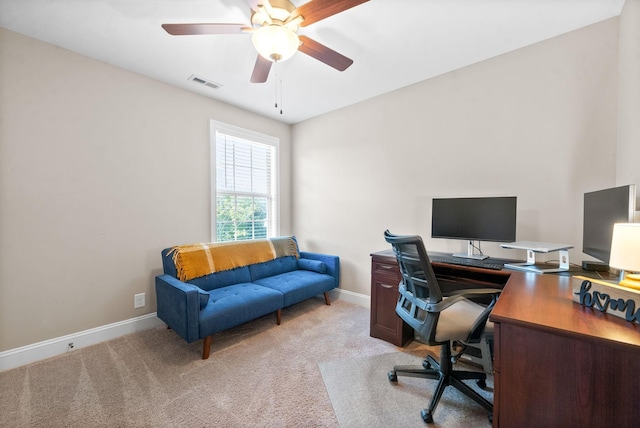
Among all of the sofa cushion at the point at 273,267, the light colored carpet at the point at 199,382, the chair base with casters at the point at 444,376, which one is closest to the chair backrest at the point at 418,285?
the chair base with casters at the point at 444,376

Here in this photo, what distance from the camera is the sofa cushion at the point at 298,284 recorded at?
2.75m

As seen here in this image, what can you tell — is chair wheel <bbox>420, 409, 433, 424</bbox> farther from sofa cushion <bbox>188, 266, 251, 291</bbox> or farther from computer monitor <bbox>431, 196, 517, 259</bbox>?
sofa cushion <bbox>188, 266, 251, 291</bbox>

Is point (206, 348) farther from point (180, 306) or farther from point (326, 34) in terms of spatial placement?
point (326, 34)

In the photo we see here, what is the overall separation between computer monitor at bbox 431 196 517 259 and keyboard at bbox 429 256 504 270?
0.16 metres

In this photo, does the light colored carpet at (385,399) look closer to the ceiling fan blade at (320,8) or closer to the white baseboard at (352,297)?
the white baseboard at (352,297)

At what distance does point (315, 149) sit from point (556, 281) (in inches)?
120

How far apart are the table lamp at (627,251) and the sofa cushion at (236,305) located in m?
2.38

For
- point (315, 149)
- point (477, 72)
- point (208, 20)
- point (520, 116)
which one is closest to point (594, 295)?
point (520, 116)

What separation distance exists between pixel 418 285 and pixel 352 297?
6.34ft

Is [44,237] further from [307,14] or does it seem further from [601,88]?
[601,88]

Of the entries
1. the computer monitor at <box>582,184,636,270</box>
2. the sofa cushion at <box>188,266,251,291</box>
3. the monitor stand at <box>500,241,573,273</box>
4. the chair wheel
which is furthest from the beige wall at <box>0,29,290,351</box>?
the computer monitor at <box>582,184,636,270</box>

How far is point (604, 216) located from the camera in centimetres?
146

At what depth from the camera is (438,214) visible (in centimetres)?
246

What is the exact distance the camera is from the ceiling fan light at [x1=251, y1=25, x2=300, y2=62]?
1.46 m
